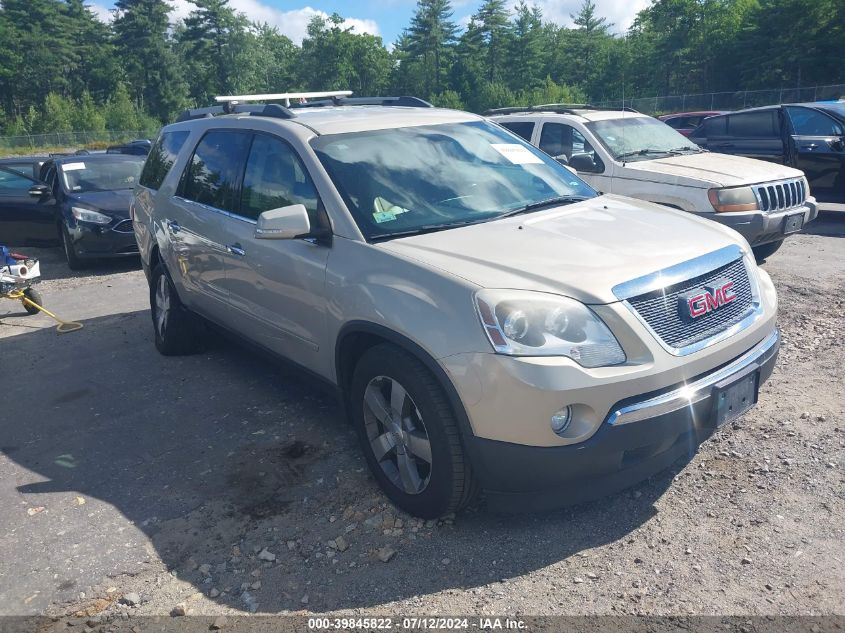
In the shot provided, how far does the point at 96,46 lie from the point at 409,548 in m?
87.2

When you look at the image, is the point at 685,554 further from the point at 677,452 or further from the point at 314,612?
the point at 314,612

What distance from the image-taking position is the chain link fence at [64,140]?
5594 cm

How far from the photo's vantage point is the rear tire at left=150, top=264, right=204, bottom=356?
232 inches

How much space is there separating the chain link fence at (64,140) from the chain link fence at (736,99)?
39.5m

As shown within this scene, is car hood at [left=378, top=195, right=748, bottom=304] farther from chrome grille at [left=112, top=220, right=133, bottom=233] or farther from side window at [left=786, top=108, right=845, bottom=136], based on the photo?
side window at [left=786, top=108, right=845, bottom=136]

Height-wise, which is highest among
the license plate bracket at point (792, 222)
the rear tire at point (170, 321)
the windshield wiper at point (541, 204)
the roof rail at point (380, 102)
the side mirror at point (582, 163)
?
the roof rail at point (380, 102)

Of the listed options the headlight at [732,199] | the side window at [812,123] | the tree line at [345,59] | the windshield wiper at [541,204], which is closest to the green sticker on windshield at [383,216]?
the windshield wiper at [541,204]

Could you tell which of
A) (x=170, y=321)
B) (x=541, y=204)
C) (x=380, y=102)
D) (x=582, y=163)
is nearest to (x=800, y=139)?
(x=582, y=163)

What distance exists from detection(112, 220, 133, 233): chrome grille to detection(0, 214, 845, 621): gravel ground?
535 centimetres

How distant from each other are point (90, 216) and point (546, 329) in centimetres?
895

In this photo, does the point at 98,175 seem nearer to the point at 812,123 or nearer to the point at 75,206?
the point at 75,206

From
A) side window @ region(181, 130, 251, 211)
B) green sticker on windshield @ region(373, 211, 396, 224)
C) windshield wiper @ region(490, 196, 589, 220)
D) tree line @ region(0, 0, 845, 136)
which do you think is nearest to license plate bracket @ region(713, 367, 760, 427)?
windshield wiper @ region(490, 196, 589, 220)

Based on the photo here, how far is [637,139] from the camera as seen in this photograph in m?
8.77

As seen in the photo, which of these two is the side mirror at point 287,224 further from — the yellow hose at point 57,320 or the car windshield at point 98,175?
the car windshield at point 98,175
